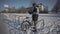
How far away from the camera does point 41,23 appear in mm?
4645

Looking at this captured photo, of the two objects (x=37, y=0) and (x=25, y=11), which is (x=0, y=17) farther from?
(x=37, y=0)

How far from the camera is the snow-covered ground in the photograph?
4.63 m

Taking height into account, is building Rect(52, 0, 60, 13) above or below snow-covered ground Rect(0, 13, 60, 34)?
above

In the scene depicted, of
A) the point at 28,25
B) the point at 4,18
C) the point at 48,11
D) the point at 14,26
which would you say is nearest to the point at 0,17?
the point at 4,18

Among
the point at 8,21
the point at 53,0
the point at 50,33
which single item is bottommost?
the point at 50,33

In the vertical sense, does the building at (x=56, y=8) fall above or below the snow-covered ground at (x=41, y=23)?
above

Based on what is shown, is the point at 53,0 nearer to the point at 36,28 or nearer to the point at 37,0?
the point at 37,0

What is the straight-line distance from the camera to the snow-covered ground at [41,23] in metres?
4.63

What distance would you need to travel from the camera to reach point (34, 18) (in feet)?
15.1

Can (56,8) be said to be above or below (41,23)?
above

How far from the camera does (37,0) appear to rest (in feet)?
15.3

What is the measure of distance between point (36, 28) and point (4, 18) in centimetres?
79

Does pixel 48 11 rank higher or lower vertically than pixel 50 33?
higher

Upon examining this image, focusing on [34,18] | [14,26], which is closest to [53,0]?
[34,18]
